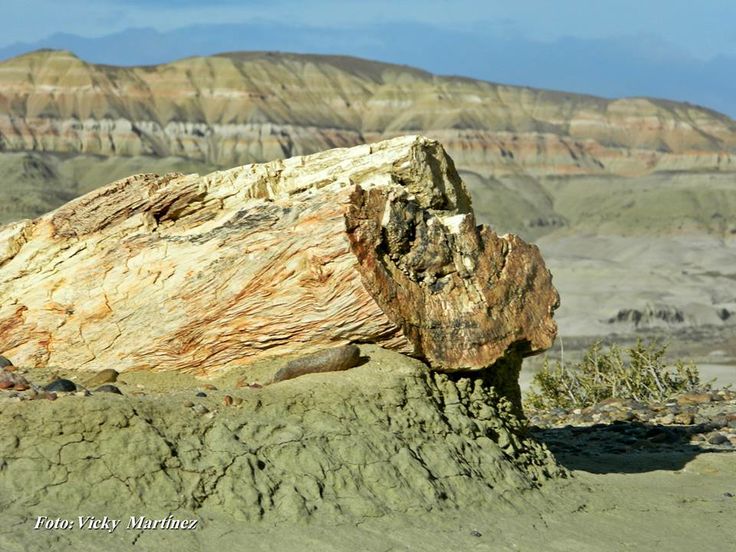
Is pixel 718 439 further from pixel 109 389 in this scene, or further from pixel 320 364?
pixel 109 389

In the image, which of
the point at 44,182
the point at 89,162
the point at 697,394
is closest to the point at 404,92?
the point at 89,162

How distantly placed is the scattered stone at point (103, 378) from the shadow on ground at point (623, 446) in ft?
12.4

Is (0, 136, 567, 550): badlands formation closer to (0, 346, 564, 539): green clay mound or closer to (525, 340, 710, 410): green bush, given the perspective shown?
(0, 346, 564, 539): green clay mound

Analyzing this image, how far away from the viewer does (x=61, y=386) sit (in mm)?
8172

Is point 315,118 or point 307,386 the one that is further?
point 315,118

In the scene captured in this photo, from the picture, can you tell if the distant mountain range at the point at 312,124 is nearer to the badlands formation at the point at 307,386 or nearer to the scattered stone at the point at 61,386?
the badlands formation at the point at 307,386

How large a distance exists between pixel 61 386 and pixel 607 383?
981cm

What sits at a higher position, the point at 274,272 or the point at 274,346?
the point at 274,272

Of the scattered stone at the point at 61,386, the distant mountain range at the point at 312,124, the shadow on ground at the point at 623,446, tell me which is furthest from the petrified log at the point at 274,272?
the distant mountain range at the point at 312,124

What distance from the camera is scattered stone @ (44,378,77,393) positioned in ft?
26.7

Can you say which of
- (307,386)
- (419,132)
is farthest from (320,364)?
(419,132)

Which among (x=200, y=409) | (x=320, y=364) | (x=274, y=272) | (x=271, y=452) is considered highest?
(x=274, y=272)

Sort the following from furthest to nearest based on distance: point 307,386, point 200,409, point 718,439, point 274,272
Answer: point 718,439
point 274,272
point 307,386
point 200,409

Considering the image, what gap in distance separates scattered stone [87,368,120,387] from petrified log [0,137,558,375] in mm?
168
